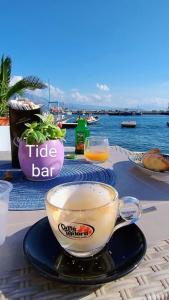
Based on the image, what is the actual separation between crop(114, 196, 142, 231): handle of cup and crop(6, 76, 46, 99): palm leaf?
356 cm

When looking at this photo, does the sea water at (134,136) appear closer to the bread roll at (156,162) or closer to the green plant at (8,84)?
the green plant at (8,84)

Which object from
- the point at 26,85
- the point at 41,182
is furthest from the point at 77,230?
the point at 26,85

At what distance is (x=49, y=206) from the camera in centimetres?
36

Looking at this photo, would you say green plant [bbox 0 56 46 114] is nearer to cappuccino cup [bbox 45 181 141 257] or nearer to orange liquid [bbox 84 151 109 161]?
orange liquid [bbox 84 151 109 161]

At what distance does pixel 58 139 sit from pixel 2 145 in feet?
4.83

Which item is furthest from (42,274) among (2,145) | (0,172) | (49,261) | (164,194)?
(2,145)

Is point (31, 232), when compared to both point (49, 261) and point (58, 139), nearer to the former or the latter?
point (49, 261)

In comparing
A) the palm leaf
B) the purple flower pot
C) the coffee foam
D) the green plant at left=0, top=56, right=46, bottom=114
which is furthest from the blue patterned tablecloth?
the palm leaf

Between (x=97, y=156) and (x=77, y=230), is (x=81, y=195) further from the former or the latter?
(x=97, y=156)

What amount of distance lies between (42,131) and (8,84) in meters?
3.37

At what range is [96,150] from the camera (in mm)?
931

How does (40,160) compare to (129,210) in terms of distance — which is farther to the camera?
(40,160)

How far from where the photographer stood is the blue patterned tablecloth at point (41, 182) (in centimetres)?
58

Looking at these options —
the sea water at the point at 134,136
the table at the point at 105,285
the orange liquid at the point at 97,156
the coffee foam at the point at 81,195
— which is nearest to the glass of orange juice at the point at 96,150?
the orange liquid at the point at 97,156
